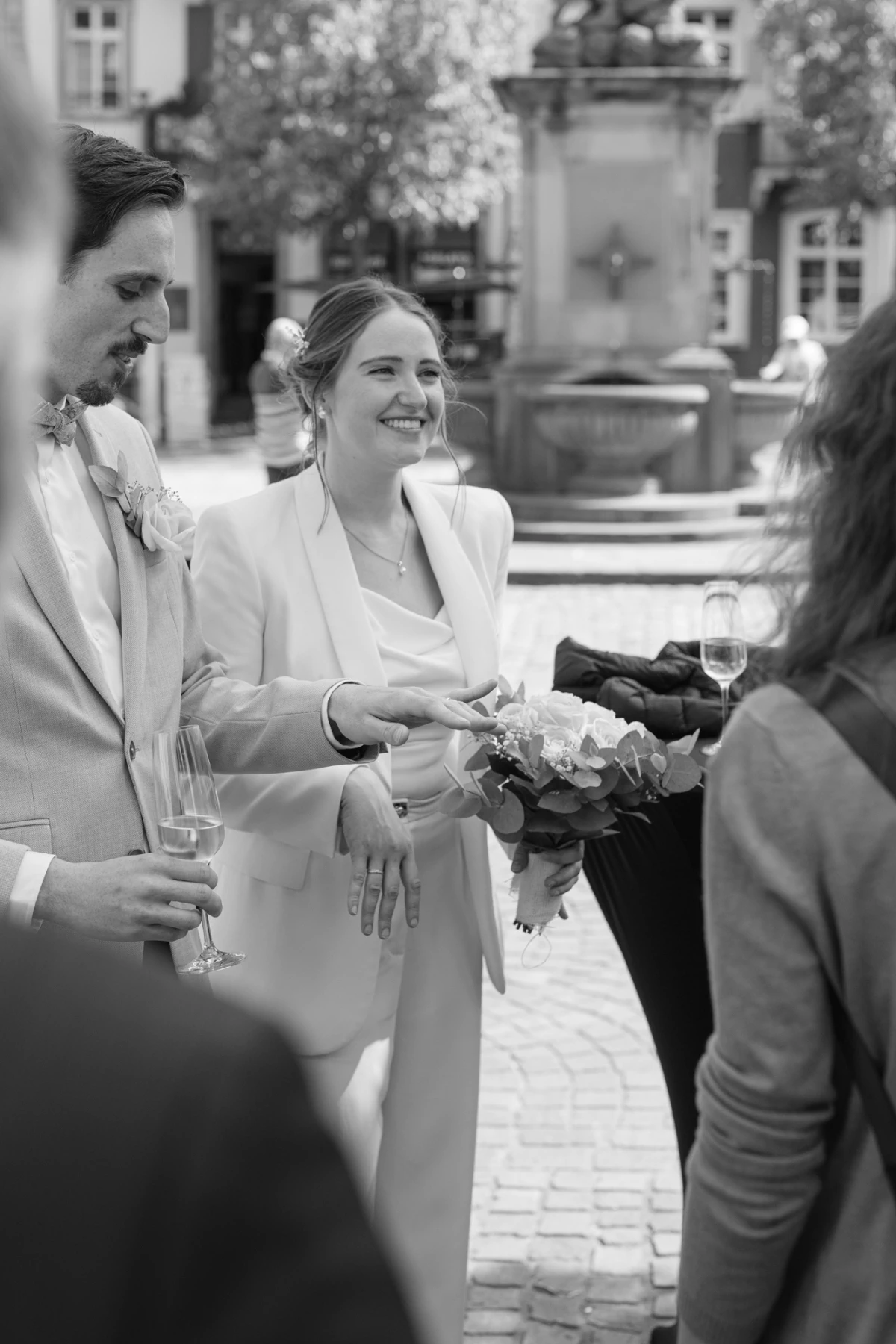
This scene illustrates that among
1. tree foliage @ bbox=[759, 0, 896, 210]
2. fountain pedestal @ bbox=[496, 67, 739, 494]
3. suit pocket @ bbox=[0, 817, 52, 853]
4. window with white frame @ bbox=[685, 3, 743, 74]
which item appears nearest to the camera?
suit pocket @ bbox=[0, 817, 52, 853]

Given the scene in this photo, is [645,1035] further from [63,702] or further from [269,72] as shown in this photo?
[269,72]

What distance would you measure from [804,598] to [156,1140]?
3.93 ft

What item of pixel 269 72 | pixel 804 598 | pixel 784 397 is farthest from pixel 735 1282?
pixel 269 72

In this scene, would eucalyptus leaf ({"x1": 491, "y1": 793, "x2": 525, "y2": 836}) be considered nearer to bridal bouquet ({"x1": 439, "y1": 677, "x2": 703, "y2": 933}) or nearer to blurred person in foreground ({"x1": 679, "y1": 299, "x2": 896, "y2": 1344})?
bridal bouquet ({"x1": 439, "y1": 677, "x2": 703, "y2": 933})

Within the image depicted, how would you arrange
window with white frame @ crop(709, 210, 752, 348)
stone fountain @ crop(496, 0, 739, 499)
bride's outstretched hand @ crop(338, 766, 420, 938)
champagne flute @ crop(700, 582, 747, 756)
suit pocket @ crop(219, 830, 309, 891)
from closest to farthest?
bride's outstretched hand @ crop(338, 766, 420, 938) < suit pocket @ crop(219, 830, 309, 891) < champagne flute @ crop(700, 582, 747, 756) < stone fountain @ crop(496, 0, 739, 499) < window with white frame @ crop(709, 210, 752, 348)

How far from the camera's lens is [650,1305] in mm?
3912

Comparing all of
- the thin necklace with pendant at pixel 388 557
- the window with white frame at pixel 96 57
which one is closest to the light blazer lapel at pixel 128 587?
the thin necklace with pendant at pixel 388 557

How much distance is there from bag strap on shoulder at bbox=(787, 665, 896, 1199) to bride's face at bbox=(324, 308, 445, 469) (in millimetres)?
1854

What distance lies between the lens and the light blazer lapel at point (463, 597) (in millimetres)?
3535

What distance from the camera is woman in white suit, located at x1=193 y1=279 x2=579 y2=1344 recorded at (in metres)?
3.34

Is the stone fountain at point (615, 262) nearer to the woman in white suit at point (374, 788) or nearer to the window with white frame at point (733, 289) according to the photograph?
the woman in white suit at point (374, 788)

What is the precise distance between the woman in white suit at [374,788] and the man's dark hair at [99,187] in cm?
76

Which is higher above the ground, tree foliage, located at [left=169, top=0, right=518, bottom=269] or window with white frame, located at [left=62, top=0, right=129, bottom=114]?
window with white frame, located at [left=62, top=0, right=129, bottom=114]

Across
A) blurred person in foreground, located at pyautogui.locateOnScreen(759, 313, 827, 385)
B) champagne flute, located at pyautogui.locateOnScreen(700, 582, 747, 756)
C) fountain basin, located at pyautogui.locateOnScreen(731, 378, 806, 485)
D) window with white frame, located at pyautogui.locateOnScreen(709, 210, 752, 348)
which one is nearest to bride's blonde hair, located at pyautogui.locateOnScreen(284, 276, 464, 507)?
champagne flute, located at pyautogui.locateOnScreen(700, 582, 747, 756)
